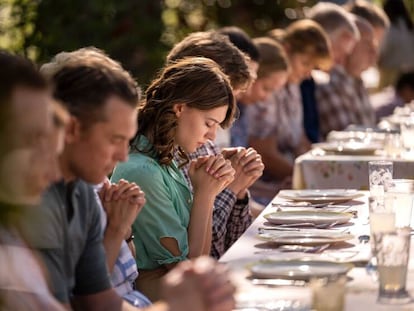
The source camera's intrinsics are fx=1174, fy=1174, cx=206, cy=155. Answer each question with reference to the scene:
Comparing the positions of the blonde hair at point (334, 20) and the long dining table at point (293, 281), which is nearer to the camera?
the long dining table at point (293, 281)

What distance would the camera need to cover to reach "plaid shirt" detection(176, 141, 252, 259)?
4.20 meters

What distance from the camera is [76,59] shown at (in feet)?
9.15

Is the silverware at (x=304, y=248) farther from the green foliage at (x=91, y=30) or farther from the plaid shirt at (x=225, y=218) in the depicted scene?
the green foliage at (x=91, y=30)

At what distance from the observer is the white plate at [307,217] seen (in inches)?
143

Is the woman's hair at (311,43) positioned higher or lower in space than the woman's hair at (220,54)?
lower

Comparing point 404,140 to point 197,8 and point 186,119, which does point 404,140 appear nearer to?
point 186,119

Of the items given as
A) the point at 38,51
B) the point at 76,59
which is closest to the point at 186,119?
the point at 76,59

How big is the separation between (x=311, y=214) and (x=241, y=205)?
68cm

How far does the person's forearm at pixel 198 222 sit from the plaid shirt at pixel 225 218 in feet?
0.96

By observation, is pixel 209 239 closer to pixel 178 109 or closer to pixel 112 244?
pixel 178 109

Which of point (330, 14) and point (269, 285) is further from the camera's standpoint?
point (330, 14)

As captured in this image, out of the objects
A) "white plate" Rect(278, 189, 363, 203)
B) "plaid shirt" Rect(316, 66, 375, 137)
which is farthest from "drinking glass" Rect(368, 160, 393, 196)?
"plaid shirt" Rect(316, 66, 375, 137)

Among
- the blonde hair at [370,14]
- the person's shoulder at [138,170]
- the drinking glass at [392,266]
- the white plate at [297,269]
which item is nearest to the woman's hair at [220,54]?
the person's shoulder at [138,170]

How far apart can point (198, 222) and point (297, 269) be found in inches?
38.9
